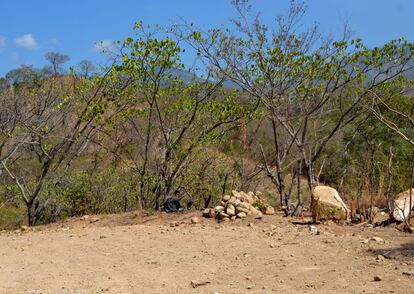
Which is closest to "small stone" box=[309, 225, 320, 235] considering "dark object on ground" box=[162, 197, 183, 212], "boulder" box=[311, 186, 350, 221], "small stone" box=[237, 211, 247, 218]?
"boulder" box=[311, 186, 350, 221]

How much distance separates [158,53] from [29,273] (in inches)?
225

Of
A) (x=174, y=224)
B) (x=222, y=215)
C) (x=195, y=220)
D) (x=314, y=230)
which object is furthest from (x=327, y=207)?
(x=174, y=224)

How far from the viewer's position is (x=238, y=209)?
390 inches

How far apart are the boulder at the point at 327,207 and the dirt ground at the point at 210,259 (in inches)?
10.6

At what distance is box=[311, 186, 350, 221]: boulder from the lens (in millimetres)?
9211

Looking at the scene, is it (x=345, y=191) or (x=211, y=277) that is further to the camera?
(x=345, y=191)

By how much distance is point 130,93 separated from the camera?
500 inches

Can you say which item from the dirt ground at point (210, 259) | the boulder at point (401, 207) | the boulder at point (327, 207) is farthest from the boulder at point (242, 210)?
the boulder at point (401, 207)

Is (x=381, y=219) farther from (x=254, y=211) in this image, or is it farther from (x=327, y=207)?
(x=254, y=211)

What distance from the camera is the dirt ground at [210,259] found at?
20.2ft

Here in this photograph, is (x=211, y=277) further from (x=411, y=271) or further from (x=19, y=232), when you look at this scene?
(x=19, y=232)

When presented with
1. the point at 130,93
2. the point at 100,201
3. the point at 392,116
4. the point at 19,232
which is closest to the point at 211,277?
the point at 19,232

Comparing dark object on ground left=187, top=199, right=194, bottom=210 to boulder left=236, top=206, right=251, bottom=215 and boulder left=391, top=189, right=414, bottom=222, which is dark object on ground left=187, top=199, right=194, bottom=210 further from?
boulder left=391, top=189, right=414, bottom=222

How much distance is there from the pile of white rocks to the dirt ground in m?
0.23
